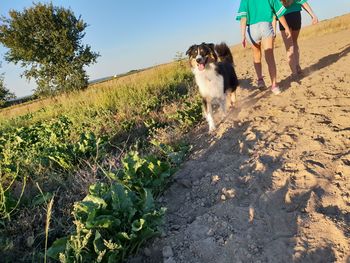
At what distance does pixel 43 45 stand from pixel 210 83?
24136 mm

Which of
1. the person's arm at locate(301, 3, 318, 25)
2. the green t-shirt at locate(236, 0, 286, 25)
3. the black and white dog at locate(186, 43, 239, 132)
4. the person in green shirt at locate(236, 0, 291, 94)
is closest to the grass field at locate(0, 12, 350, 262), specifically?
the black and white dog at locate(186, 43, 239, 132)

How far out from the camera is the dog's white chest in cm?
617

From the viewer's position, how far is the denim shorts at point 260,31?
650cm

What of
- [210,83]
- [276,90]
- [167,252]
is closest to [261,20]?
[276,90]

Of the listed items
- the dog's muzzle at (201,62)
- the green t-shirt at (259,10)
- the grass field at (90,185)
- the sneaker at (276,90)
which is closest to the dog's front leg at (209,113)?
the grass field at (90,185)

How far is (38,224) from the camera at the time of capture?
11.0 feet

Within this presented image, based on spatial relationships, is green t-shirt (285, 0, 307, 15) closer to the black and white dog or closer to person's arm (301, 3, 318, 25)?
person's arm (301, 3, 318, 25)

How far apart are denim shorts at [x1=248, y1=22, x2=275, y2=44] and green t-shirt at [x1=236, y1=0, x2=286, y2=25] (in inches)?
2.7

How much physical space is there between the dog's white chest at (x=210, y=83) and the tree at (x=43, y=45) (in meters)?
21.8

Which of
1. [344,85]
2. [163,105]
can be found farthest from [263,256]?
[163,105]

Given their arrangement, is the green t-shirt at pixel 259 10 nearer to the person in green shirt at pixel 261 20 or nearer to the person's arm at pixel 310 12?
the person in green shirt at pixel 261 20

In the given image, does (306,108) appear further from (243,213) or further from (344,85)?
(243,213)

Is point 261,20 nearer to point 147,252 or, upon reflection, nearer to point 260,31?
point 260,31

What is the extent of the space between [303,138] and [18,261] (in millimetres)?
3045
